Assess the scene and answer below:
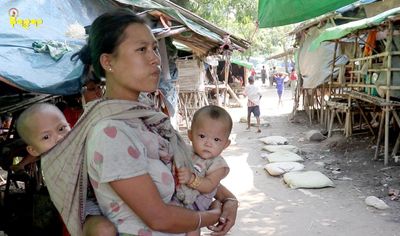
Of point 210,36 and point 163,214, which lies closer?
point 163,214

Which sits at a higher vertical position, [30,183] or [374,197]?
[30,183]

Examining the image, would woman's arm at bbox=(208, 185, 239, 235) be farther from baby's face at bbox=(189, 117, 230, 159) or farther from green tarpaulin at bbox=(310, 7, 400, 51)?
green tarpaulin at bbox=(310, 7, 400, 51)

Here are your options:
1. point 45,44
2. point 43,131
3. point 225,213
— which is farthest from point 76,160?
point 45,44

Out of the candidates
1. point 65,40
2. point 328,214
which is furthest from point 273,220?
point 65,40

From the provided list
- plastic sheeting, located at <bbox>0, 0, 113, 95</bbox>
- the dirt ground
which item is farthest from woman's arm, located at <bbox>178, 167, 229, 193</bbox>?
the dirt ground

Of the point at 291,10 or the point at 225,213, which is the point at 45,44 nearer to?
the point at 291,10

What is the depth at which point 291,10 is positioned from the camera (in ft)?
6.88

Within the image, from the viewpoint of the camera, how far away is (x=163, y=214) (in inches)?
53.4

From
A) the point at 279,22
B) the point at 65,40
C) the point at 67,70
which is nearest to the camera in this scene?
the point at 279,22

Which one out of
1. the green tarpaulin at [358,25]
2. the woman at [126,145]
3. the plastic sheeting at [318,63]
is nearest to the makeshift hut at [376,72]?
the green tarpaulin at [358,25]

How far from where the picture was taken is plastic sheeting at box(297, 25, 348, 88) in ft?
38.1

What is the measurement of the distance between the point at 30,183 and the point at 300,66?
11.4 m

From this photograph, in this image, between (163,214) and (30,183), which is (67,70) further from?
(163,214)

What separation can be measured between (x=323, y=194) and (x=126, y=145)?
551cm
